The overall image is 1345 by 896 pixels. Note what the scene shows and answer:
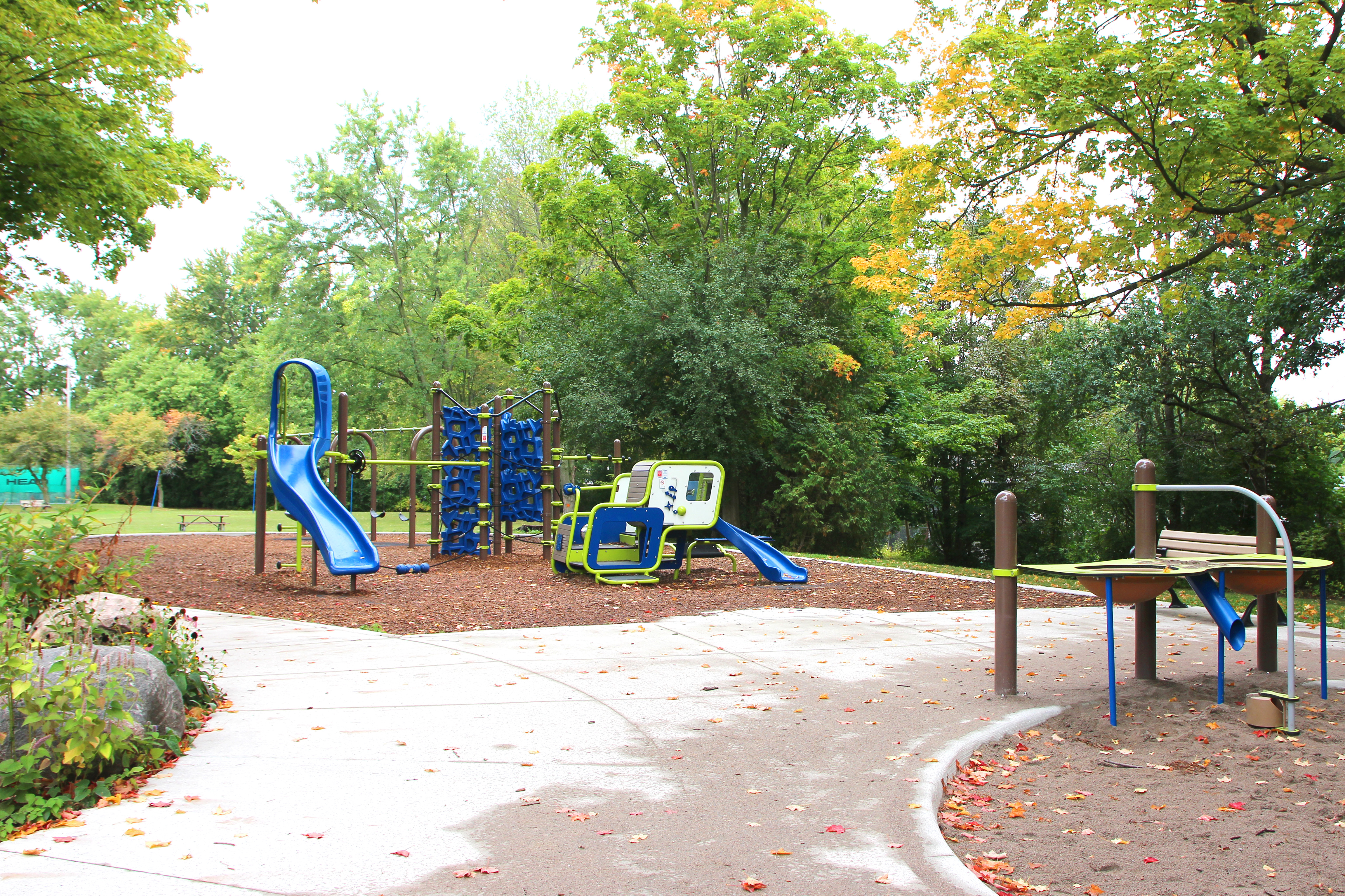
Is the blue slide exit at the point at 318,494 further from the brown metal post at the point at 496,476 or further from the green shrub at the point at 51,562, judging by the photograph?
the green shrub at the point at 51,562

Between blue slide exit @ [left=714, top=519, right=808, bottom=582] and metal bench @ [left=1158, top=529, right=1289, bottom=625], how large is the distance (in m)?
4.37

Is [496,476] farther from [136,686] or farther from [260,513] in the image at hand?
[136,686]

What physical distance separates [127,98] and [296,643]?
36.0ft

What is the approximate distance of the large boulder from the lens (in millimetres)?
4707

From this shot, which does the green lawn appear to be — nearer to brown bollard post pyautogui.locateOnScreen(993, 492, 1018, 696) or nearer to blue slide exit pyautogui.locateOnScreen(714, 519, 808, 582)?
blue slide exit pyautogui.locateOnScreen(714, 519, 808, 582)

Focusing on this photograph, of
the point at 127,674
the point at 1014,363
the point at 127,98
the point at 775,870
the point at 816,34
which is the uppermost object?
the point at 816,34

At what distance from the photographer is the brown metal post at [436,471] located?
14.6 meters

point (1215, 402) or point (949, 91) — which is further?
point (1215, 402)

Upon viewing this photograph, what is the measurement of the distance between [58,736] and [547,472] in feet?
38.8

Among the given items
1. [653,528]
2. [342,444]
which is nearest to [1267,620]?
[653,528]

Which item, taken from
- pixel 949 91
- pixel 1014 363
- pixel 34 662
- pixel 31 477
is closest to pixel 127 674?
pixel 34 662

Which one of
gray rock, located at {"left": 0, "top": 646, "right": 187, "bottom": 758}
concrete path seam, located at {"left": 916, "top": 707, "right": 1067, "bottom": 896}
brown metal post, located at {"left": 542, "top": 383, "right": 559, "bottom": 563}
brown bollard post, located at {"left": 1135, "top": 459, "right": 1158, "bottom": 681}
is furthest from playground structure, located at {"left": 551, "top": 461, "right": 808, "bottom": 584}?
gray rock, located at {"left": 0, "top": 646, "right": 187, "bottom": 758}

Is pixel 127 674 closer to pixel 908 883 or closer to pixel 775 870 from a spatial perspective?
pixel 775 870

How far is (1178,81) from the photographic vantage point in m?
10.9
